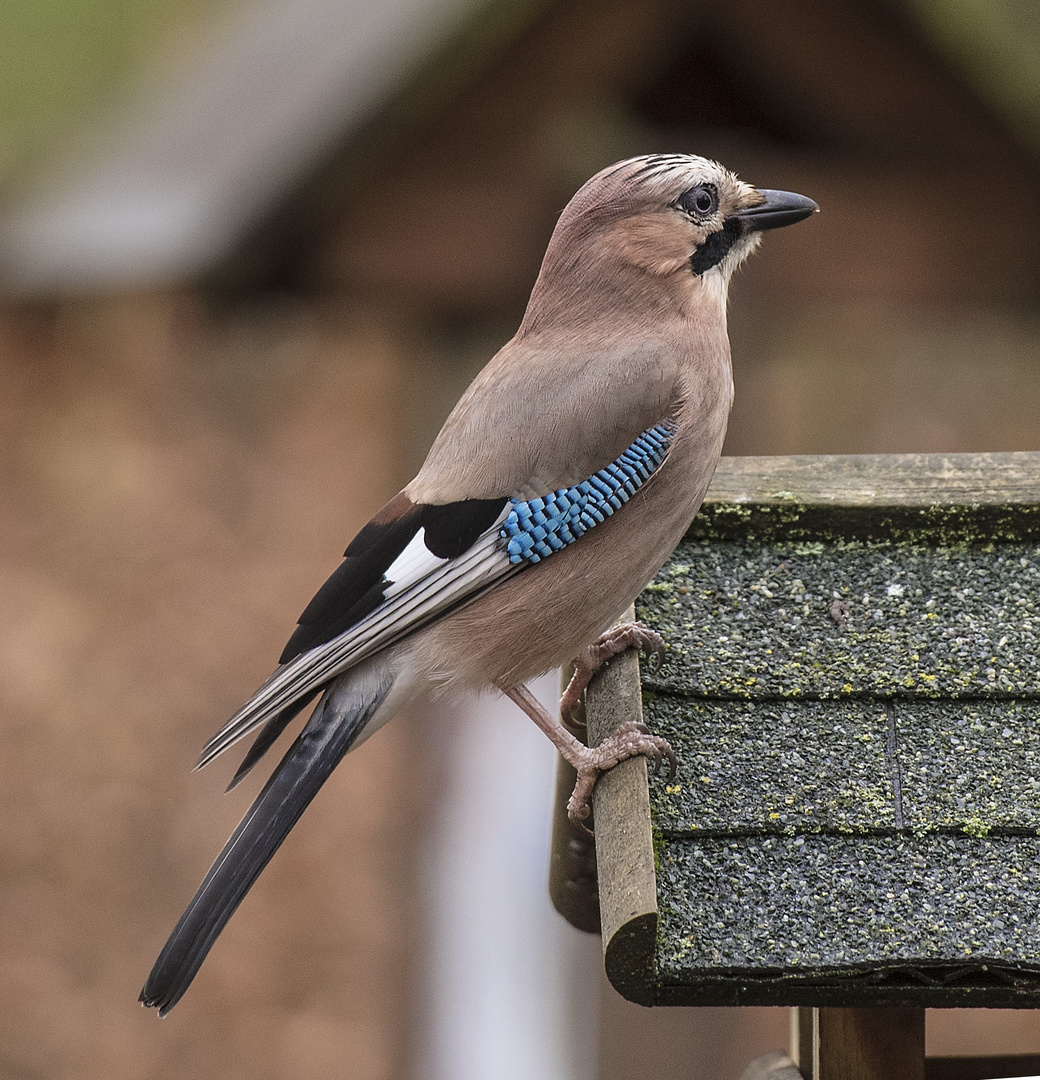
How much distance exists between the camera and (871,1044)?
2.58m

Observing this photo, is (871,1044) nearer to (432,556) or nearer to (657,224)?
(432,556)

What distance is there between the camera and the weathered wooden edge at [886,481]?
311 cm

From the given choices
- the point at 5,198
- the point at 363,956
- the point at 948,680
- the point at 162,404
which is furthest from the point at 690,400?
the point at 5,198

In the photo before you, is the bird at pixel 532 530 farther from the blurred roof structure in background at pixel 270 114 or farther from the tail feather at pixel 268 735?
the blurred roof structure in background at pixel 270 114

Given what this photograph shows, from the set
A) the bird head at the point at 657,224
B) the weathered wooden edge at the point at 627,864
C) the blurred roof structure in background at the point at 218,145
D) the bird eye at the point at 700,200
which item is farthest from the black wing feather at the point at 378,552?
the blurred roof structure in background at the point at 218,145

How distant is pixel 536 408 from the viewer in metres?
3.30

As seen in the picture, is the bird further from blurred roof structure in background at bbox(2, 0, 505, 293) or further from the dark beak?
blurred roof structure in background at bbox(2, 0, 505, 293)

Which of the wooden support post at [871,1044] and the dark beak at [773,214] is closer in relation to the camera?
the wooden support post at [871,1044]

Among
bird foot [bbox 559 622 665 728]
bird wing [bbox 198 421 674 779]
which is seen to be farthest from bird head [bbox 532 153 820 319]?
bird foot [bbox 559 622 665 728]

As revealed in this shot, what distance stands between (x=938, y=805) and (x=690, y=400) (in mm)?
1192

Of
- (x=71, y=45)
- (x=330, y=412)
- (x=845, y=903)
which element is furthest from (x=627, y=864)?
(x=71, y=45)

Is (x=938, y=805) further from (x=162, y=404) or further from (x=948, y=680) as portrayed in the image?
(x=162, y=404)

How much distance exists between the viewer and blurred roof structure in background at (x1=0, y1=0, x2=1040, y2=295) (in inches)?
198

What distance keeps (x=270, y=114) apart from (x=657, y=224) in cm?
205
